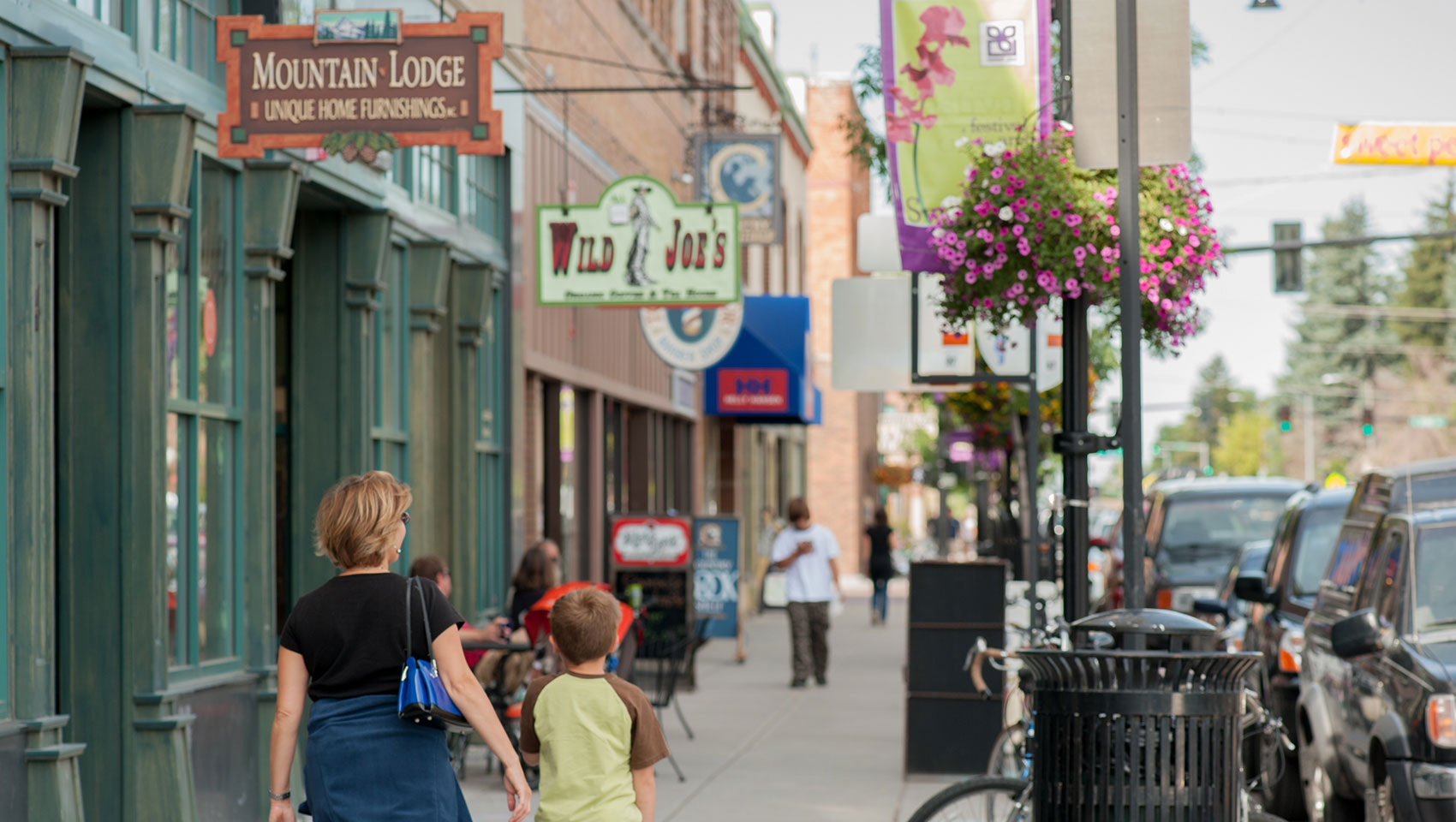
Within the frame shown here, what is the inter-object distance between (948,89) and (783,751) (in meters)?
5.84

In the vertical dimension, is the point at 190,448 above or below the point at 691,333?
Result: below

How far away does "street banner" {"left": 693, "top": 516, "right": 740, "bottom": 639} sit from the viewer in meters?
18.0

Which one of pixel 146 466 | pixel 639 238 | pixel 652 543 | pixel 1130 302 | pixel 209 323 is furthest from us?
pixel 652 543

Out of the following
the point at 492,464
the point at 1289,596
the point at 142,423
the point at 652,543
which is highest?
the point at 142,423

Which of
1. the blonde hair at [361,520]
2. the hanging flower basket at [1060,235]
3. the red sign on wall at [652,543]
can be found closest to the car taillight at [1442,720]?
the hanging flower basket at [1060,235]

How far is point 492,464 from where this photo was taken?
1459 cm

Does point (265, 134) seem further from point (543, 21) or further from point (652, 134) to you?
point (652, 134)

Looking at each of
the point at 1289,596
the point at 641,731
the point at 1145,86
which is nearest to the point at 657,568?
the point at 1289,596

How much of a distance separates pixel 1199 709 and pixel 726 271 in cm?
844

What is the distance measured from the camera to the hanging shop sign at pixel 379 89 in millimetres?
8203

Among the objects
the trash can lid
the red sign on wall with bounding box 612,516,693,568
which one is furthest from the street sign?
the red sign on wall with bounding box 612,516,693,568

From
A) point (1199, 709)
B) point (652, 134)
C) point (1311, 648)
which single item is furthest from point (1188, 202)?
point (652, 134)

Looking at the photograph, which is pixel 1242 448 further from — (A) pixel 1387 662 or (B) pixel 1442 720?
(B) pixel 1442 720

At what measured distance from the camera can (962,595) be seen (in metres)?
11.6
